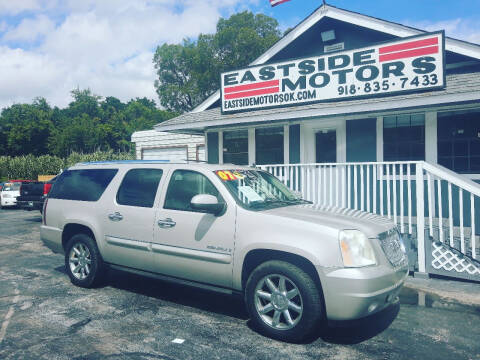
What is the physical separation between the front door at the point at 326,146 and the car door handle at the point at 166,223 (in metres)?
6.75

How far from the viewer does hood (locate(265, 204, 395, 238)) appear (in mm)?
4031

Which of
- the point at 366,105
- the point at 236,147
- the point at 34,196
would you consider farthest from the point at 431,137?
the point at 34,196

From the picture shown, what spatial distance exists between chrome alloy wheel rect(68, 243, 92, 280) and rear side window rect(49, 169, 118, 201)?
73 cm

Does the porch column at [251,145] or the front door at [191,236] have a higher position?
the porch column at [251,145]

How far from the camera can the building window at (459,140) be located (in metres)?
Answer: 8.84

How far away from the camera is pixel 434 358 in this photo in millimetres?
3660

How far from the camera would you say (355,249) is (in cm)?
387

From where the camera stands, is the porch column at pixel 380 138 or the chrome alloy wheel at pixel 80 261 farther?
the porch column at pixel 380 138

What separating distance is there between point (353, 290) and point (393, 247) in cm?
91

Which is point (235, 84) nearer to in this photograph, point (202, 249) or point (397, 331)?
point (202, 249)

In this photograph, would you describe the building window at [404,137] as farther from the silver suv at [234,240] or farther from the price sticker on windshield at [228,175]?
the price sticker on windshield at [228,175]

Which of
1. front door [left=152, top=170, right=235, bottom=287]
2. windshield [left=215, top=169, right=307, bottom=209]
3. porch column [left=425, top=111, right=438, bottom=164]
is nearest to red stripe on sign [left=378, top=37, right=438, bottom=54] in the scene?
porch column [left=425, top=111, right=438, bottom=164]

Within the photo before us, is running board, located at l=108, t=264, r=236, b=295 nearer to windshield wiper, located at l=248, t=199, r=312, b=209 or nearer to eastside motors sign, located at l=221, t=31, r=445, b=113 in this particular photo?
windshield wiper, located at l=248, t=199, r=312, b=209

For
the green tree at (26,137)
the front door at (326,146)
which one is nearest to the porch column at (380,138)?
the front door at (326,146)
